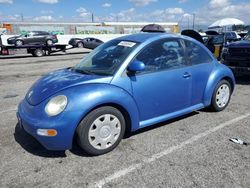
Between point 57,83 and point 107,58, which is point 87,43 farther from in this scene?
point 57,83

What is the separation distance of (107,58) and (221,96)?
251 centimetres

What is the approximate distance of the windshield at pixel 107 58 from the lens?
13.0 ft

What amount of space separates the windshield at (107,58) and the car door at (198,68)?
3.89 ft

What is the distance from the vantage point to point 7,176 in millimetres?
3221

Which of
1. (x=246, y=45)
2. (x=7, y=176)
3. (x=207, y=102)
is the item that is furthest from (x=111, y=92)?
(x=246, y=45)

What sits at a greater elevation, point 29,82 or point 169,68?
point 169,68

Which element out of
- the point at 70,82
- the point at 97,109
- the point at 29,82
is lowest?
the point at 29,82

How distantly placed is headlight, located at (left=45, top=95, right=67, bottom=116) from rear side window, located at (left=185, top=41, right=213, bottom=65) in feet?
7.83

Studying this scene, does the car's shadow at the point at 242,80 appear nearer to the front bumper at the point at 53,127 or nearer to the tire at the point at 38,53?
the front bumper at the point at 53,127

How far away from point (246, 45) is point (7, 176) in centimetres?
741

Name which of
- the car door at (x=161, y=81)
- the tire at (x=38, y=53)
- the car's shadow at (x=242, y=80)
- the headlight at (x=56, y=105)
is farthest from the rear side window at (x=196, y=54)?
the tire at (x=38, y=53)

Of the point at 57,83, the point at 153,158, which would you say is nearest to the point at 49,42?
the point at 57,83

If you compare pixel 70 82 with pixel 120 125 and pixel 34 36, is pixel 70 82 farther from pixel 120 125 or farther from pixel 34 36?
pixel 34 36

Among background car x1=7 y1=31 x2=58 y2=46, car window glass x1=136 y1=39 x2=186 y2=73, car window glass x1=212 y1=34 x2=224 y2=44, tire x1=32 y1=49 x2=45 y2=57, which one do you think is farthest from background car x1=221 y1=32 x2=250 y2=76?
background car x1=7 y1=31 x2=58 y2=46
